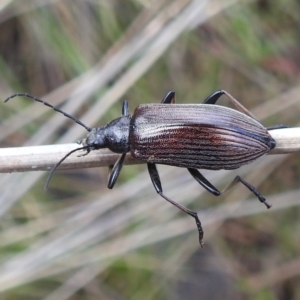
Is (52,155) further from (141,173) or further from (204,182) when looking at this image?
(141,173)

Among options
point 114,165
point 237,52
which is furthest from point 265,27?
point 114,165

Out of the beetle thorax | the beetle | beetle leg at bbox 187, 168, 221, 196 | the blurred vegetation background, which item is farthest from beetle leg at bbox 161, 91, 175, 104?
the blurred vegetation background

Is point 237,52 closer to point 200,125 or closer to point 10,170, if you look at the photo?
point 200,125

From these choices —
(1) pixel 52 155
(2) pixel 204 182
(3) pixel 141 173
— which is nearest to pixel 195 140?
(2) pixel 204 182

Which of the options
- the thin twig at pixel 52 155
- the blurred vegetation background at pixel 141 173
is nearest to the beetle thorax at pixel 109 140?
the thin twig at pixel 52 155

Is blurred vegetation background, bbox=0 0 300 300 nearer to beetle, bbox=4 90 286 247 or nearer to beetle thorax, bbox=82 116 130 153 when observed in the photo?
beetle thorax, bbox=82 116 130 153

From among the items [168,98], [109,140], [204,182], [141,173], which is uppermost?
[168,98]

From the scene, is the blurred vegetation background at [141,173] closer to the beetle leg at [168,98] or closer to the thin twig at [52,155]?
the beetle leg at [168,98]
